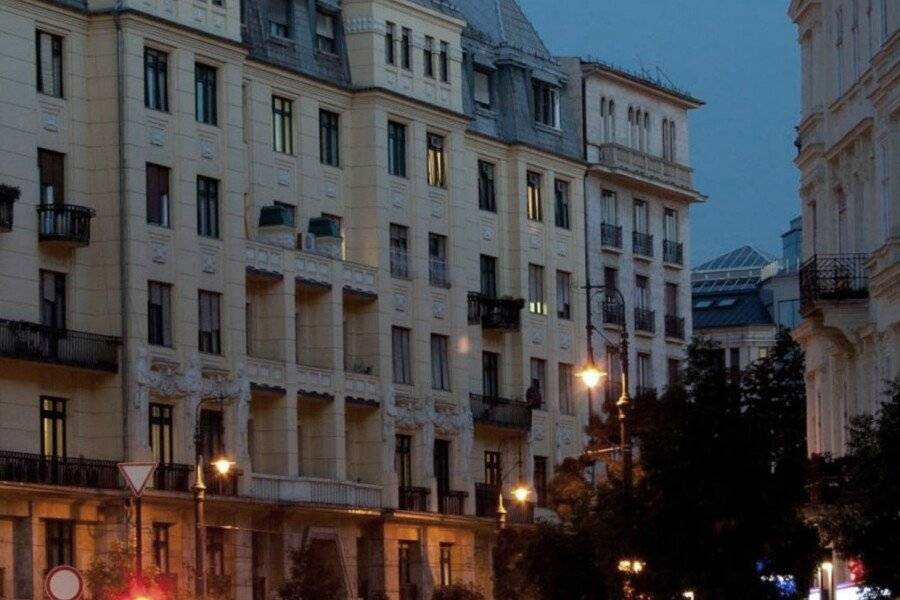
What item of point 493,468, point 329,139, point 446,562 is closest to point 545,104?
point 493,468

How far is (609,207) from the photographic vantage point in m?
109

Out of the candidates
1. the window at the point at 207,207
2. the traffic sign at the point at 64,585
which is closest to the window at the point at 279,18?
the window at the point at 207,207

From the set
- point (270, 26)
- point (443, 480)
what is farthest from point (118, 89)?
point (443, 480)

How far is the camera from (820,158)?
210 feet

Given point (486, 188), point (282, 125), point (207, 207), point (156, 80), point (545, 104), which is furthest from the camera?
point (545, 104)

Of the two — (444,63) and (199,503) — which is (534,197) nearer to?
(444,63)

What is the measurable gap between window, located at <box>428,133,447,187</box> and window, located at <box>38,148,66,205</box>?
19.2 m

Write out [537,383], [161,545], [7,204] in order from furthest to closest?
1. [537,383]
2. [161,545]
3. [7,204]

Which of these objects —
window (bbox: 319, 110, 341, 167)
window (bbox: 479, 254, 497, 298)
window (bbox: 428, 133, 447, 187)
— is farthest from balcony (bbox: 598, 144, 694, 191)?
window (bbox: 319, 110, 341, 167)

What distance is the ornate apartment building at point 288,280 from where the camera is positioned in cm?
7944

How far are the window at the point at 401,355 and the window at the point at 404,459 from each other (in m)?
1.72

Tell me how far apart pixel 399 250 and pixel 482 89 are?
34.4 feet

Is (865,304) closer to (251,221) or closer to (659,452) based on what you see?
(659,452)

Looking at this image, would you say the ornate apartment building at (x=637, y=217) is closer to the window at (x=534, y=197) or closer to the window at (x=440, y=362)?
the window at (x=534, y=197)
